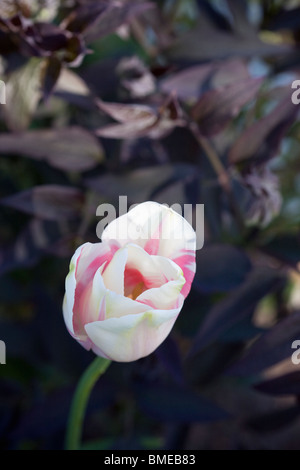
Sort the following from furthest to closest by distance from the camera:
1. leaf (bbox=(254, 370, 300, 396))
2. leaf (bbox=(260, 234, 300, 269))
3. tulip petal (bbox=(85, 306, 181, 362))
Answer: leaf (bbox=(260, 234, 300, 269))
leaf (bbox=(254, 370, 300, 396))
tulip petal (bbox=(85, 306, 181, 362))

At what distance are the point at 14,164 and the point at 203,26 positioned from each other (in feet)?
0.82

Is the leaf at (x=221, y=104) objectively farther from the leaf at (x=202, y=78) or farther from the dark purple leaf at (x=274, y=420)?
the dark purple leaf at (x=274, y=420)

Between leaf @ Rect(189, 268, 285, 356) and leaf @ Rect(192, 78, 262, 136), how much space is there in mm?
114

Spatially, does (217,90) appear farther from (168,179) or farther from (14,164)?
(14,164)

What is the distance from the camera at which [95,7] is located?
1.18 feet

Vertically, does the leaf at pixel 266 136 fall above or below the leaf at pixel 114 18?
below

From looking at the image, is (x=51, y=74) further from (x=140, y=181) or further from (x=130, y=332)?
(x=130, y=332)

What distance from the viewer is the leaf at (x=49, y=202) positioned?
40cm

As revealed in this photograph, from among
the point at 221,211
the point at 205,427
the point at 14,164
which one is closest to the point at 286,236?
the point at 221,211

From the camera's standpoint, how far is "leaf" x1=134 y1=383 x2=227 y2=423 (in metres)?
0.41

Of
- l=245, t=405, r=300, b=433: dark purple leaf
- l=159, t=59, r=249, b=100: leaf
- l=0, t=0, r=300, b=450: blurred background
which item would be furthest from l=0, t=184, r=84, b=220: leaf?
l=245, t=405, r=300, b=433: dark purple leaf

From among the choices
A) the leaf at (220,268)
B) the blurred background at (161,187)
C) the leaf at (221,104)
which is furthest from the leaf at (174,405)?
the leaf at (221,104)

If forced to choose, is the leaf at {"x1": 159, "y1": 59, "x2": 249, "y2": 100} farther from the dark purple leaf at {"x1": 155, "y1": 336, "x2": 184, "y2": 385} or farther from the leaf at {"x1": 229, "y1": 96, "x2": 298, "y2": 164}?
the dark purple leaf at {"x1": 155, "y1": 336, "x2": 184, "y2": 385}

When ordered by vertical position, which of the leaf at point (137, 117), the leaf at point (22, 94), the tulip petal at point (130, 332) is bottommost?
→ the tulip petal at point (130, 332)
